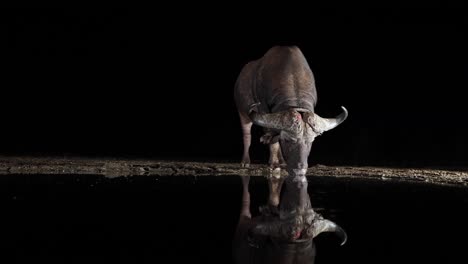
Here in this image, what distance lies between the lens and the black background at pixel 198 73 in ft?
67.6

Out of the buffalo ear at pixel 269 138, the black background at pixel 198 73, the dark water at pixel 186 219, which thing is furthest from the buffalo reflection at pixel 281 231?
the black background at pixel 198 73

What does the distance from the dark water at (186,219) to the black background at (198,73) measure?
340 inches

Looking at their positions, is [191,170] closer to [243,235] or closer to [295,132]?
[295,132]

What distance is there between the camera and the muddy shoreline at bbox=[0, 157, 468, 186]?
456 inches

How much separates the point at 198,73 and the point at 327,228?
17349 mm

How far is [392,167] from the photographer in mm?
13141

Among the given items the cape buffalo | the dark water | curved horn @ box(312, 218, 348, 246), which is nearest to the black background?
the cape buffalo

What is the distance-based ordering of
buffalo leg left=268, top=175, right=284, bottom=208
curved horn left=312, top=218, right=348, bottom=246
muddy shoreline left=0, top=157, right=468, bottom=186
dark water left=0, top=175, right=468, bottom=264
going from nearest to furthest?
dark water left=0, top=175, right=468, bottom=264, curved horn left=312, top=218, right=348, bottom=246, buffalo leg left=268, top=175, right=284, bottom=208, muddy shoreline left=0, top=157, right=468, bottom=186

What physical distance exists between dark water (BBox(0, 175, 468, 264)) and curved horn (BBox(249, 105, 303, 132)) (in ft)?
2.75

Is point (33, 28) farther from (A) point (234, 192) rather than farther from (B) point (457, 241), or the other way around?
(B) point (457, 241)

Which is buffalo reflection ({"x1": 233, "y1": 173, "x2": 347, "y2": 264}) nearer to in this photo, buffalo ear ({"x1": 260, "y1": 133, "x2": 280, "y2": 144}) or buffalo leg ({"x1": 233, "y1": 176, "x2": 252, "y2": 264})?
buffalo leg ({"x1": 233, "y1": 176, "x2": 252, "y2": 264})

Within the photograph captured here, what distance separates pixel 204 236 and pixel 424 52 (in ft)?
53.6

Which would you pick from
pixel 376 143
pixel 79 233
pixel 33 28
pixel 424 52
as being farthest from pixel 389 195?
pixel 33 28

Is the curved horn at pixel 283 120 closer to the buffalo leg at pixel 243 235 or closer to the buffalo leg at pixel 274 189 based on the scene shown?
the buffalo leg at pixel 274 189
